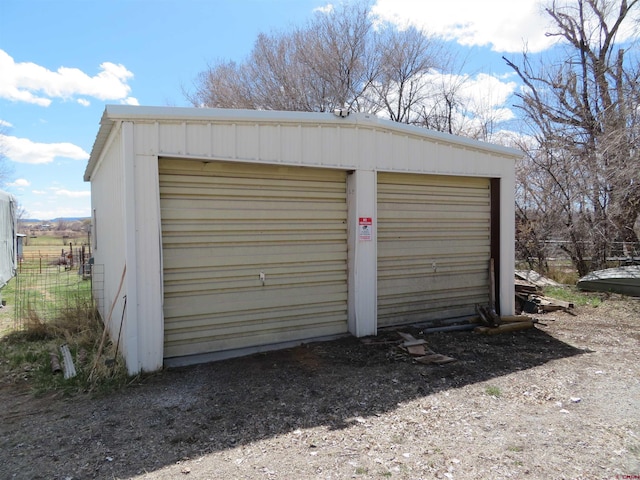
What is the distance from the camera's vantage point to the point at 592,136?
1209cm

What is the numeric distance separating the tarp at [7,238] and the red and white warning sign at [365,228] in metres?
9.88

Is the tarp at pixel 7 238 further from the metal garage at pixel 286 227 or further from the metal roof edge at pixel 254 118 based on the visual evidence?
the metal garage at pixel 286 227

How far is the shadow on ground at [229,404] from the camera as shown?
2891 mm

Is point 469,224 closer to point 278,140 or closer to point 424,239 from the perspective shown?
point 424,239

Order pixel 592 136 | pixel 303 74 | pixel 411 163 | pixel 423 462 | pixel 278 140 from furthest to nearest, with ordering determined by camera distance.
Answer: pixel 303 74, pixel 592 136, pixel 411 163, pixel 278 140, pixel 423 462

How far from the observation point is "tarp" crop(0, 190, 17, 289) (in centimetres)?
1107

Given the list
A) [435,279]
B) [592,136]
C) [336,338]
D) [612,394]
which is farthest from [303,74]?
[612,394]

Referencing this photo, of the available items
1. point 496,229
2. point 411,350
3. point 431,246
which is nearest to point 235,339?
point 411,350

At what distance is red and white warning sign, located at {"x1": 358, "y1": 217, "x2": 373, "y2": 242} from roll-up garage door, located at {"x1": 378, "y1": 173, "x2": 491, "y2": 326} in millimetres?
361

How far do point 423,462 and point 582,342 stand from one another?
392 cm

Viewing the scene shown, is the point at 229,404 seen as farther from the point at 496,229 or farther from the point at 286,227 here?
the point at 496,229

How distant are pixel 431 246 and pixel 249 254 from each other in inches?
113

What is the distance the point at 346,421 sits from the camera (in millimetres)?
3299

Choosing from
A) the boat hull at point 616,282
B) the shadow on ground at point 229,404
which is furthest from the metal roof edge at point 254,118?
the boat hull at point 616,282
